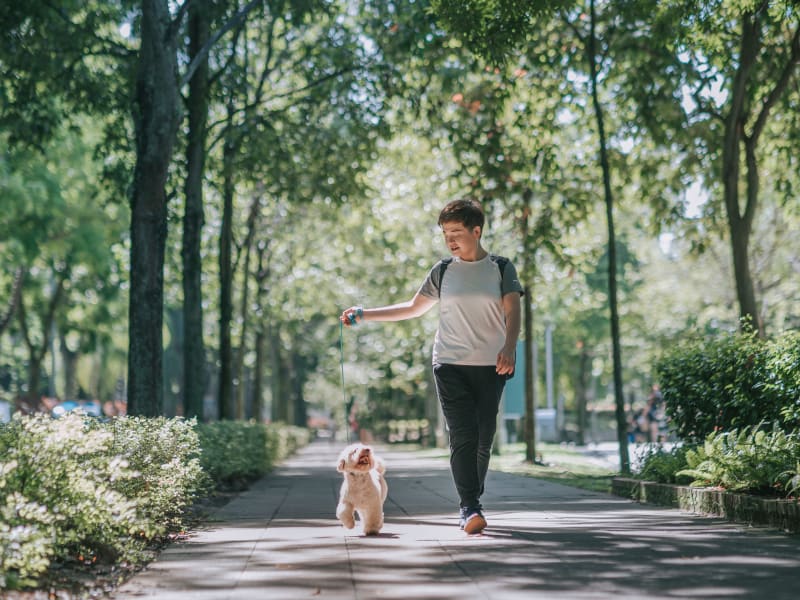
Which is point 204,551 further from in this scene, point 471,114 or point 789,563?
point 471,114

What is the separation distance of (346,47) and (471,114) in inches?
101

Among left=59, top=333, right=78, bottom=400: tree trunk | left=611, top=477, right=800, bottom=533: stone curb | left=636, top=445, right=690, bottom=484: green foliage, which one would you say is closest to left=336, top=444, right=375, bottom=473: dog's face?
left=611, top=477, right=800, bottom=533: stone curb

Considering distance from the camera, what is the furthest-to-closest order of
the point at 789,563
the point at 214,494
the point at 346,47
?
the point at 346,47 < the point at 214,494 < the point at 789,563

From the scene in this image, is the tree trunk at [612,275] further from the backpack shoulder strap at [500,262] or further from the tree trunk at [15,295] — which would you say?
the tree trunk at [15,295]

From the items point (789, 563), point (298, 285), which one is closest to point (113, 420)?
point (789, 563)

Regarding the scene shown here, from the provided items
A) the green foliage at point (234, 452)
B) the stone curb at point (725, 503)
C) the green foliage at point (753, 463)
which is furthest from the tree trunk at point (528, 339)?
the green foliage at point (753, 463)

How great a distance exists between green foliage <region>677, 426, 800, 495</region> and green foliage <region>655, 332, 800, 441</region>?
240mm

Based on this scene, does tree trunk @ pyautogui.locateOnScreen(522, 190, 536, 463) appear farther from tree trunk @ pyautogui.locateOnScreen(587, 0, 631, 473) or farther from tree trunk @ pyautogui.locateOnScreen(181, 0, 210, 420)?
tree trunk @ pyautogui.locateOnScreen(181, 0, 210, 420)

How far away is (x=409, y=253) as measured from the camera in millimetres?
34781

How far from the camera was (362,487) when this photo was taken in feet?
24.7

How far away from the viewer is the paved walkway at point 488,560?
530cm

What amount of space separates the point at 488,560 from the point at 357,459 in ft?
4.52

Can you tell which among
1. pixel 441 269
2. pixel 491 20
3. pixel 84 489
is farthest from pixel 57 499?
pixel 491 20

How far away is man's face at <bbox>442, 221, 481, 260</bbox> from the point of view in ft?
24.4
